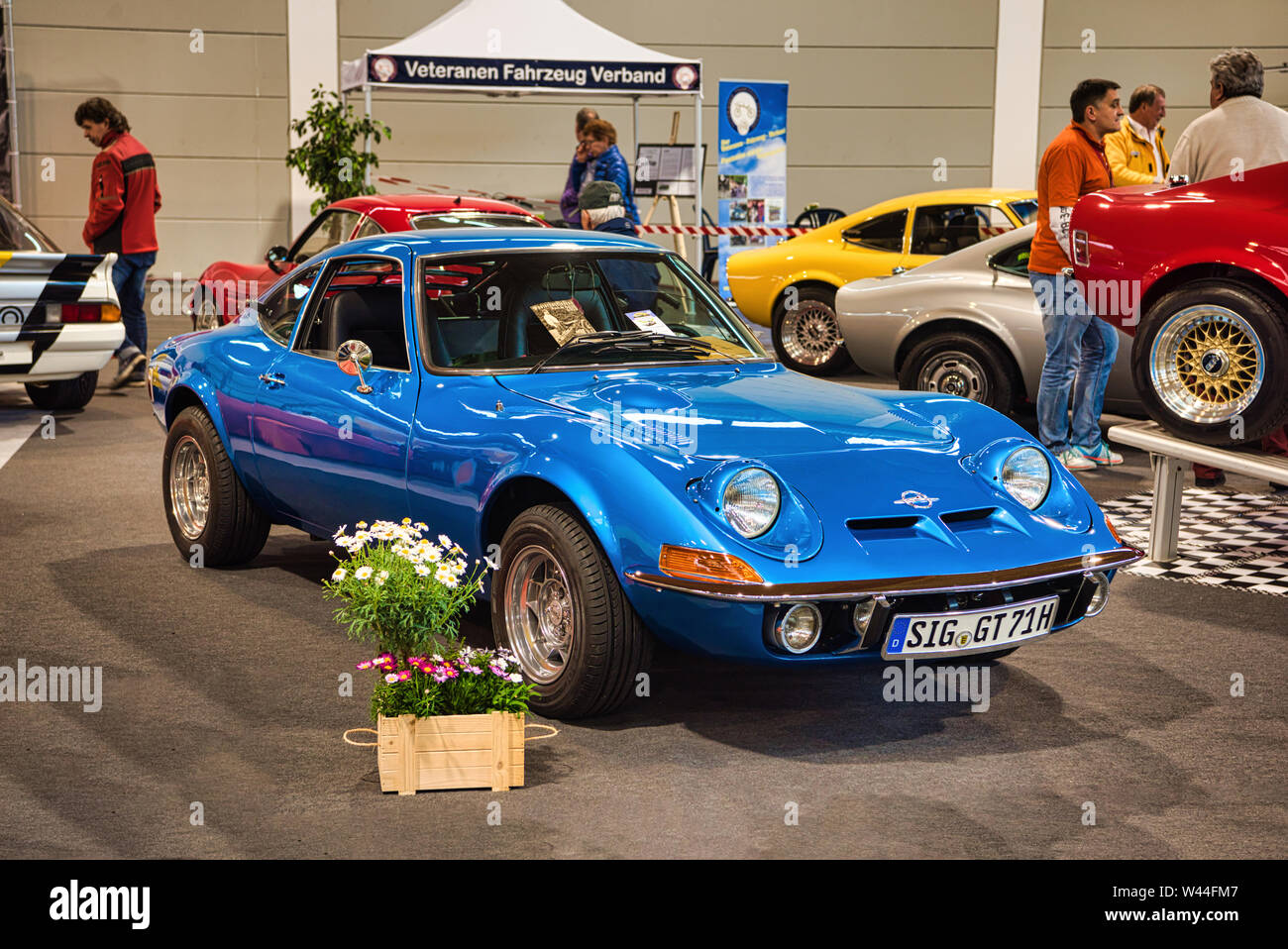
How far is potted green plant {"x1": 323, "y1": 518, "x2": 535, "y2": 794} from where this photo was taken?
391cm

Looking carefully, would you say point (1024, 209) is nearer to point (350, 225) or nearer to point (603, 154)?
point (603, 154)

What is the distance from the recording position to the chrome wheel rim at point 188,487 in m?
6.42

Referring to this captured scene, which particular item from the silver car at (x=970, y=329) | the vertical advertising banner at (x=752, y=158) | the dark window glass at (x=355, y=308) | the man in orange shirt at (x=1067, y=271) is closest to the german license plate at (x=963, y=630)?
the dark window glass at (x=355, y=308)

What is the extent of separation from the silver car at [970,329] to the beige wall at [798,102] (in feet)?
41.6

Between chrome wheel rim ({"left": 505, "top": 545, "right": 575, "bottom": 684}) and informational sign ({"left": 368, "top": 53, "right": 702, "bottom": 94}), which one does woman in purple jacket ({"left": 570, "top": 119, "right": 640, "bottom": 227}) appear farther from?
chrome wheel rim ({"left": 505, "top": 545, "right": 575, "bottom": 684})

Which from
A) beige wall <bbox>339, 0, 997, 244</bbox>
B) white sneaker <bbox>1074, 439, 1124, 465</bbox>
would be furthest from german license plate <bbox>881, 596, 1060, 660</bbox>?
beige wall <bbox>339, 0, 997, 244</bbox>

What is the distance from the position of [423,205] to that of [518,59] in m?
4.87

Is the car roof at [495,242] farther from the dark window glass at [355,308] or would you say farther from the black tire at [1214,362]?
the black tire at [1214,362]

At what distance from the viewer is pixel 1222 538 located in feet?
23.4

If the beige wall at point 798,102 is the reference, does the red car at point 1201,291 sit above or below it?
below

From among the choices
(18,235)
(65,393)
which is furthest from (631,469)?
(65,393)

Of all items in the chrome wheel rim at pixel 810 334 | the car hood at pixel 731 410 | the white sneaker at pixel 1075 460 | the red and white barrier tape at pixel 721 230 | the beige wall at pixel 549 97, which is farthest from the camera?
the beige wall at pixel 549 97

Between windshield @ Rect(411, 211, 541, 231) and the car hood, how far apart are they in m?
5.66
